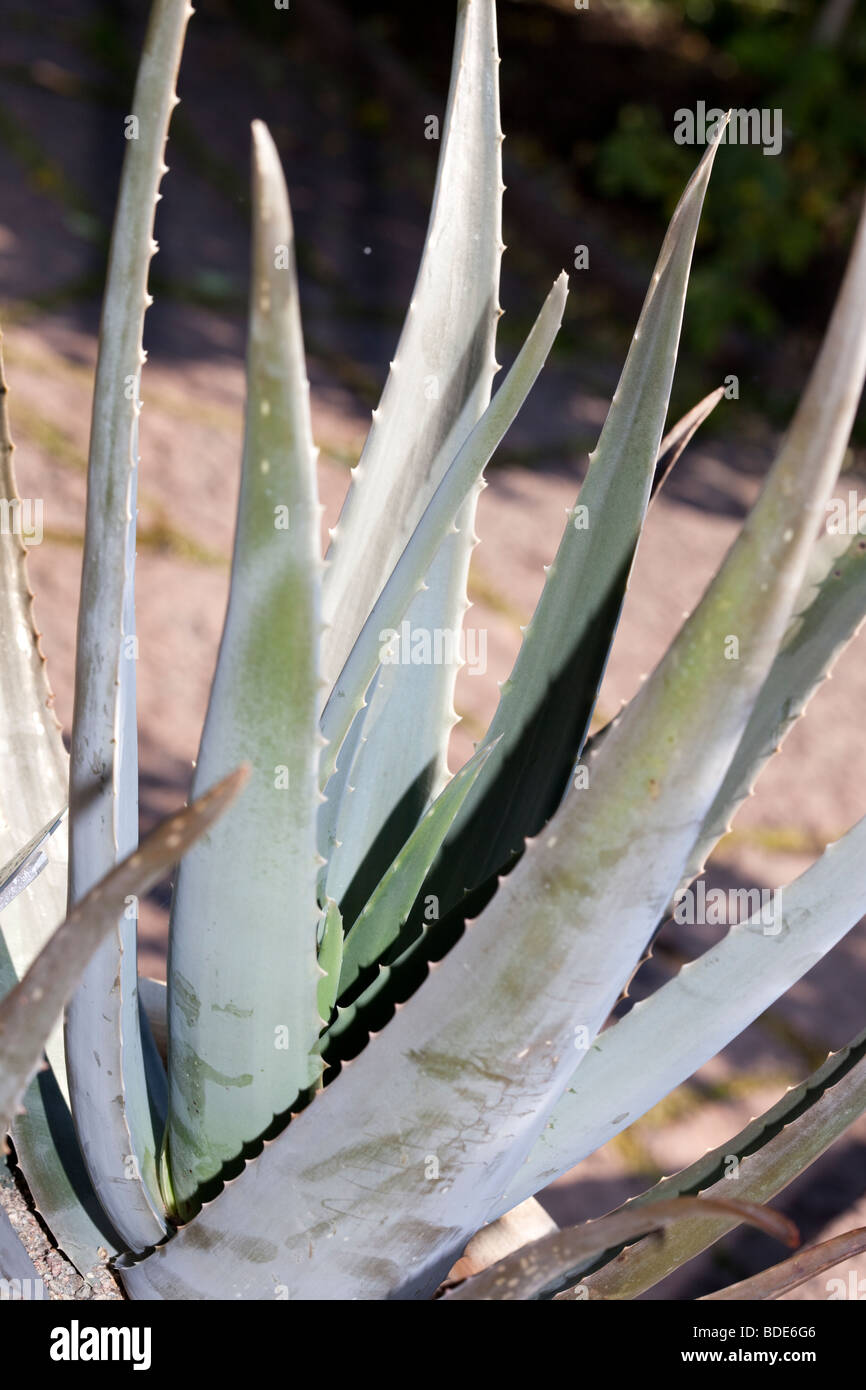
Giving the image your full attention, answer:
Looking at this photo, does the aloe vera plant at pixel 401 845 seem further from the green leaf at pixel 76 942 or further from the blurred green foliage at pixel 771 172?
the blurred green foliage at pixel 771 172

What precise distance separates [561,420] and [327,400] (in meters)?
0.77

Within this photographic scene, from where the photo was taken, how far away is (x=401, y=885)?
2.98 feet

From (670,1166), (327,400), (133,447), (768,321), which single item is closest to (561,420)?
(327,400)

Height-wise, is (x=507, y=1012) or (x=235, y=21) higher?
(x=235, y=21)

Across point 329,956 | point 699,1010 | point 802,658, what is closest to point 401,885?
point 329,956

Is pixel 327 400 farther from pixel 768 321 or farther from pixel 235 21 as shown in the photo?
pixel 235 21

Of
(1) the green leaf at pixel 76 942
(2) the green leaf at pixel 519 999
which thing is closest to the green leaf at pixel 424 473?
(2) the green leaf at pixel 519 999

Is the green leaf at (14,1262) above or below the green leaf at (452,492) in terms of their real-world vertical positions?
below

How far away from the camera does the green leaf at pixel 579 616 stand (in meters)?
0.84

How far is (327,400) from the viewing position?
3326mm

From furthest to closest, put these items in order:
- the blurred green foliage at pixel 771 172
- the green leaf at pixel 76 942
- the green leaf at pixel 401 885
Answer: the blurred green foliage at pixel 771 172, the green leaf at pixel 401 885, the green leaf at pixel 76 942

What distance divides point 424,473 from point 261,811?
0.38m

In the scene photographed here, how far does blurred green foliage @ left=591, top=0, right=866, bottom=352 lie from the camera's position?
424 cm

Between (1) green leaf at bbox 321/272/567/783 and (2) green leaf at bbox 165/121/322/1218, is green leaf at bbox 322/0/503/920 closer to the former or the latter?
(1) green leaf at bbox 321/272/567/783
